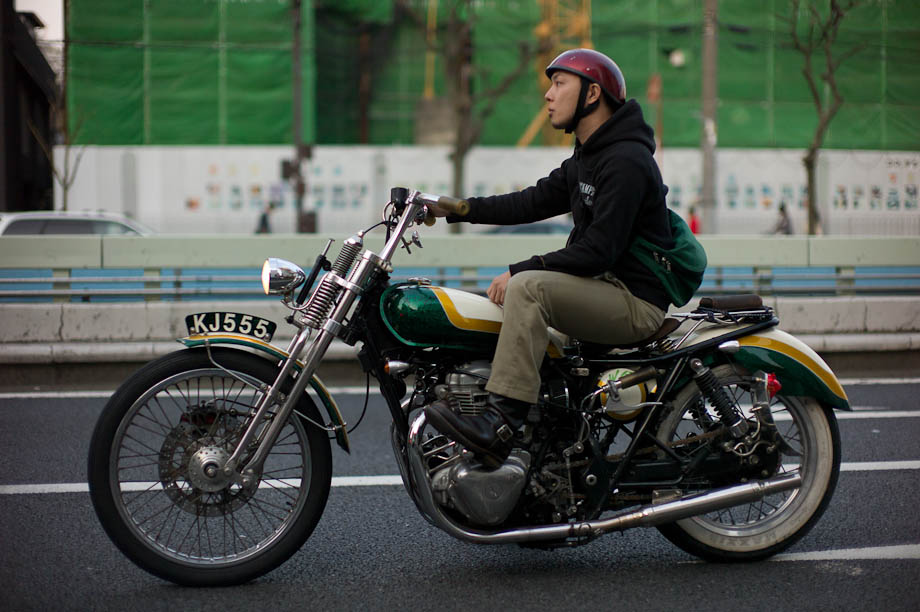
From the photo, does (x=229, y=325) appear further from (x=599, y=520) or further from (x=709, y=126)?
(x=709, y=126)

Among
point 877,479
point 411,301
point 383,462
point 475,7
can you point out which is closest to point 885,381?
point 877,479

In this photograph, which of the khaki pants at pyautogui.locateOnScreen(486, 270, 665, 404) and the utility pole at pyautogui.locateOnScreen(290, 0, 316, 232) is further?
the utility pole at pyautogui.locateOnScreen(290, 0, 316, 232)

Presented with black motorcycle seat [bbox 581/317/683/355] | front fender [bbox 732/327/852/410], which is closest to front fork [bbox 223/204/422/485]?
black motorcycle seat [bbox 581/317/683/355]

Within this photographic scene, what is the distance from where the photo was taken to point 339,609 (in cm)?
326

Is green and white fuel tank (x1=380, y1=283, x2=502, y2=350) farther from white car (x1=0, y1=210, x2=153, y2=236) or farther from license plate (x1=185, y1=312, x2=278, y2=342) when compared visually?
white car (x1=0, y1=210, x2=153, y2=236)

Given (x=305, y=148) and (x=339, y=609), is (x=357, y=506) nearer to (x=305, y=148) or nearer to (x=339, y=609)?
(x=339, y=609)

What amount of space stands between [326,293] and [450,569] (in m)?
1.14

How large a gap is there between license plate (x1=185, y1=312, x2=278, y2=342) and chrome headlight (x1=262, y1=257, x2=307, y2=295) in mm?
161

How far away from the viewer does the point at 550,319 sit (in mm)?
3379

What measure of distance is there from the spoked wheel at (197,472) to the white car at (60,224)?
1130 cm

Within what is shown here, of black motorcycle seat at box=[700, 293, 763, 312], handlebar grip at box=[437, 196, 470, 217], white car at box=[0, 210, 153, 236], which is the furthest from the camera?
white car at box=[0, 210, 153, 236]

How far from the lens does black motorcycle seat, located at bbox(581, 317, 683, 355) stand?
11.8ft

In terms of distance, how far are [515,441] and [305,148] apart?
23.8 m

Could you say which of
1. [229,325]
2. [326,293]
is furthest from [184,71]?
[326,293]
